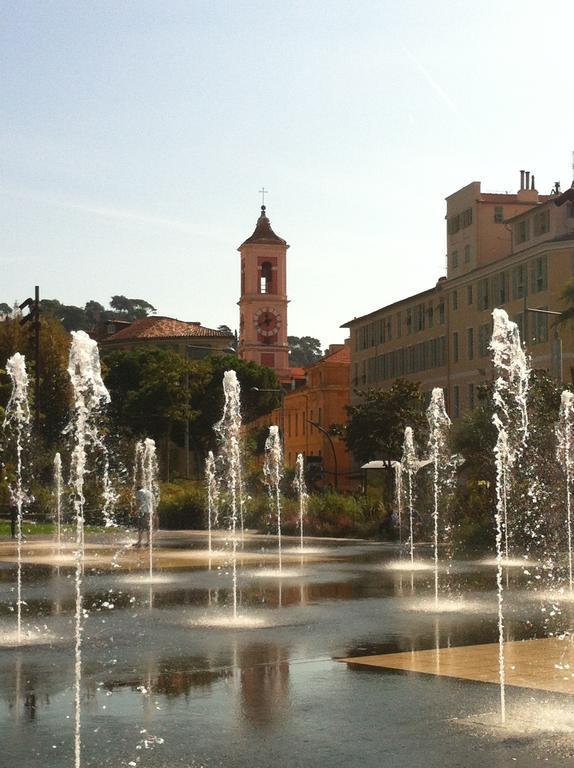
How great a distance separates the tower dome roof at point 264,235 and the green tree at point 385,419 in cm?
8116

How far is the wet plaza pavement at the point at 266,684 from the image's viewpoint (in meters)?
8.11

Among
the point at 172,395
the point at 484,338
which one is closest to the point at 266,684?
the point at 484,338

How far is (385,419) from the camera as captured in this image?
52.4m

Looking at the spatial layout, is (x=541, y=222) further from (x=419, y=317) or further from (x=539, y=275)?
(x=419, y=317)

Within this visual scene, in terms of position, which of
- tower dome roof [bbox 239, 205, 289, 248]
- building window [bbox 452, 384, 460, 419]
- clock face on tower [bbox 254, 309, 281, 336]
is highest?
tower dome roof [bbox 239, 205, 289, 248]

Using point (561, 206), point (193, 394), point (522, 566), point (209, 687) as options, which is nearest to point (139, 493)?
point (522, 566)

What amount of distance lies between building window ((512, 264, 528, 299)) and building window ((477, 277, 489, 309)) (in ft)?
13.3

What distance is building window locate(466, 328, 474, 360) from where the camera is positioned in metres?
78.7

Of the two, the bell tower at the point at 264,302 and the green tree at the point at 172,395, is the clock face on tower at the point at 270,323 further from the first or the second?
the green tree at the point at 172,395

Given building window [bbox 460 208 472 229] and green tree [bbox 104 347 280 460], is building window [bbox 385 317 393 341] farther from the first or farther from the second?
building window [bbox 460 208 472 229]

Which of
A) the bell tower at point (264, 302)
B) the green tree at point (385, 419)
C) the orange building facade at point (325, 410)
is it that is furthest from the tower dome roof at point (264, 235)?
the green tree at point (385, 419)

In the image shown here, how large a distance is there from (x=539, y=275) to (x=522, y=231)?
5204 millimetres

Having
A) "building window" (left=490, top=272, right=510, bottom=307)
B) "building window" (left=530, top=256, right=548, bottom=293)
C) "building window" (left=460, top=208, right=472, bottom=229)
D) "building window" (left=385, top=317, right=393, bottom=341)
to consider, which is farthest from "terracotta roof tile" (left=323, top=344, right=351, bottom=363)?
"building window" (left=530, top=256, right=548, bottom=293)

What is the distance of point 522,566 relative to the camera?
2528 cm
